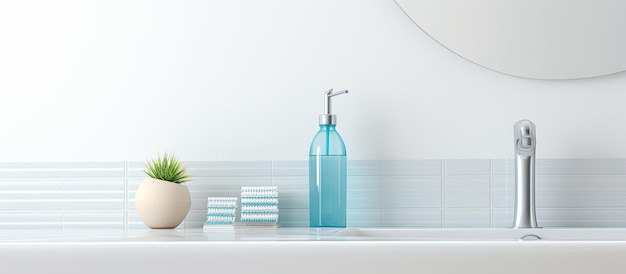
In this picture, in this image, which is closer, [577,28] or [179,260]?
[179,260]

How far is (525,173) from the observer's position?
1.41 m

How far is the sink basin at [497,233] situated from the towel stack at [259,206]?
6.3 inches

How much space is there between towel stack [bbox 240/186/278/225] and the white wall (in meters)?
0.13

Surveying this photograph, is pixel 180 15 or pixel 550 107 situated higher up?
pixel 180 15

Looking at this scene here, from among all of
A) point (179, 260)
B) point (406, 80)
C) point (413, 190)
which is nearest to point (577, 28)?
point (406, 80)

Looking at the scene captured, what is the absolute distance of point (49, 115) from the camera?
160 cm

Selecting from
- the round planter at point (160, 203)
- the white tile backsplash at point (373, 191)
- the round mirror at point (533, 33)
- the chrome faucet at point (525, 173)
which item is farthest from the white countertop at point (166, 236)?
the round mirror at point (533, 33)

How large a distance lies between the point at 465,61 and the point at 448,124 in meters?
0.13

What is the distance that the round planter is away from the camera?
1384mm

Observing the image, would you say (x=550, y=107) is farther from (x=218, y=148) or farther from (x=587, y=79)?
(x=218, y=148)

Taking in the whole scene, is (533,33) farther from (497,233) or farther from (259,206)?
(259,206)

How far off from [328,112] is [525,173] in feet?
1.22

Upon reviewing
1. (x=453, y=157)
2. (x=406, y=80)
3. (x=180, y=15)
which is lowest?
(x=453, y=157)

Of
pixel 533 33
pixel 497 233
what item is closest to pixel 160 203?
pixel 497 233
